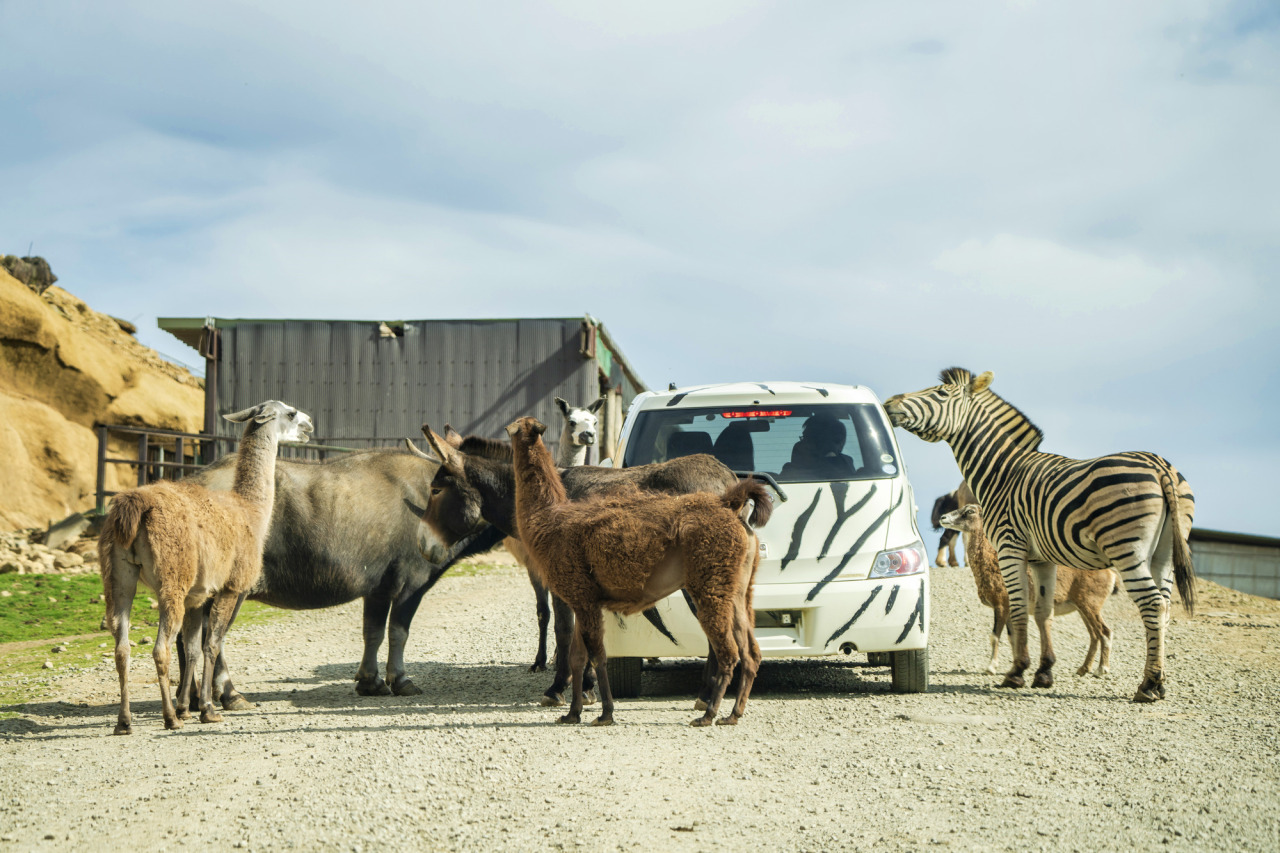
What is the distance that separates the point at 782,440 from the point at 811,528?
1.00 m

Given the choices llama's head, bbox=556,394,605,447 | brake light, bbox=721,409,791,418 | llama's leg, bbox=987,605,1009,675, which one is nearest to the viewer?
brake light, bbox=721,409,791,418

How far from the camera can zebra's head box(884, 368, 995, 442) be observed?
29.0ft

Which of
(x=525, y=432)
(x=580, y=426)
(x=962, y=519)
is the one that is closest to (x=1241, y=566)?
(x=962, y=519)

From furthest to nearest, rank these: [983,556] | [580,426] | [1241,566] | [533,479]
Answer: [1241,566]
[580,426]
[983,556]
[533,479]

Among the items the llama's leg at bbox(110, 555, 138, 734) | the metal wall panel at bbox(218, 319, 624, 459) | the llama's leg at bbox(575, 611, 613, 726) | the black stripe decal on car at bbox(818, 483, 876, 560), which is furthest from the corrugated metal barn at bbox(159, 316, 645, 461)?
the llama's leg at bbox(575, 611, 613, 726)

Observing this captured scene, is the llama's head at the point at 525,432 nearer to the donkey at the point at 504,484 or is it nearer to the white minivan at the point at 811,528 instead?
the donkey at the point at 504,484

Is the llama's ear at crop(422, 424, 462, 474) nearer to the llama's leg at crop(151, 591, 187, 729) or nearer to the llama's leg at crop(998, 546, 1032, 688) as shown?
the llama's leg at crop(151, 591, 187, 729)

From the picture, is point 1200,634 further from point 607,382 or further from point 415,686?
point 607,382

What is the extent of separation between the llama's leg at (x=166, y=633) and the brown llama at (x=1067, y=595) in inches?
255

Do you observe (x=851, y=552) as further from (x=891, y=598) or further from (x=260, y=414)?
(x=260, y=414)

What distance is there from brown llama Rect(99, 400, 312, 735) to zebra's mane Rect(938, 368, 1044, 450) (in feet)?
19.7

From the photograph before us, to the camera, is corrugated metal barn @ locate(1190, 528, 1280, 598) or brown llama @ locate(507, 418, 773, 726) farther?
corrugated metal barn @ locate(1190, 528, 1280, 598)

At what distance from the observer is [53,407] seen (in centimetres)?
2916

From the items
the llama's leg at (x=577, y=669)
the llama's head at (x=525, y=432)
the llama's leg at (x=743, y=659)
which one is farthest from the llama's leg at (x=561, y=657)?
the llama's leg at (x=743, y=659)
